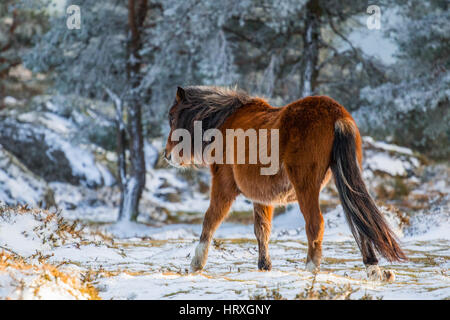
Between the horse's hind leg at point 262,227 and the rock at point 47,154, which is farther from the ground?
the rock at point 47,154

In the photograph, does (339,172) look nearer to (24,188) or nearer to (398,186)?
(24,188)

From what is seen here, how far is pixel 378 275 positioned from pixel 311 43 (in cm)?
1043

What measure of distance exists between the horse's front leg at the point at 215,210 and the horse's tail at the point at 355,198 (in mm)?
1130

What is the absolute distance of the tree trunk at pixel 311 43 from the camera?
13320 mm

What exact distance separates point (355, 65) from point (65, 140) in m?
11.0

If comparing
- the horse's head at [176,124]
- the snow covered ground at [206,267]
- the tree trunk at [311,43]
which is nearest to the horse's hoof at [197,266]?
the snow covered ground at [206,267]

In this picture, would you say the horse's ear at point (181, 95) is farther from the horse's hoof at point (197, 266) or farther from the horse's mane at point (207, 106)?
the horse's hoof at point (197, 266)

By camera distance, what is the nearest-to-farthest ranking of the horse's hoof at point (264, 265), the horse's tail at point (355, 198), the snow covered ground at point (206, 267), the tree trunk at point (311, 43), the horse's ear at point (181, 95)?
the snow covered ground at point (206, 267) < the horse's tail at point (355, 198) < the horse's hoof at point (264, 265) < the horse's ear at point (181, 95) < the tree trunk at point (311, 43)

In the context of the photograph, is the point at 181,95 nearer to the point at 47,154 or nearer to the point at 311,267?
the point at 311,267

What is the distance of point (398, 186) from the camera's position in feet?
55.4

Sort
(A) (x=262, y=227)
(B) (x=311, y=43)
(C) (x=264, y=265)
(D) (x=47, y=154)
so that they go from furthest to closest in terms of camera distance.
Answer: (D) (x=47, y=154) → (B) (x=311, y=43) → (A) (x=262, y=227) → (C) (x=264, y=265)

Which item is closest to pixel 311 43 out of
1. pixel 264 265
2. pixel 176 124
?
pixel 176 124

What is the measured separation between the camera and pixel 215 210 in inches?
187

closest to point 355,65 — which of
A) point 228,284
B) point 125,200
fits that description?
point 125,200
